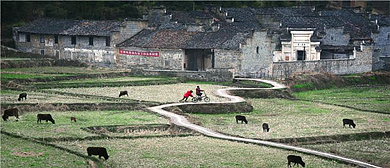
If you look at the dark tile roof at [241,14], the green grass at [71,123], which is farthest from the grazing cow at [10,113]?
the dark tile roof at [241,14]

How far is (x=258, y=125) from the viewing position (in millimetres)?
52875

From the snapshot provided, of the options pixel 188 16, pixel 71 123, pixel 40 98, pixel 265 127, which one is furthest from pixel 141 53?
pixel 265 127

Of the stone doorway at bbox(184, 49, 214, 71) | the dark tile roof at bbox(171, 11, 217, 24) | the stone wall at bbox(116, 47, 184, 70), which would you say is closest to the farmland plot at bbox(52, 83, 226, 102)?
the stone wall at bbox(116, 47, 184, 70)

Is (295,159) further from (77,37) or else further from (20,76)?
(77,37)

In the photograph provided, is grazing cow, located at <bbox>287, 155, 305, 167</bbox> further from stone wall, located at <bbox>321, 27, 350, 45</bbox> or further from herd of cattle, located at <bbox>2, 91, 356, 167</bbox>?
stone wall, located at <bbox>321, 27, 350, 45</bbox>

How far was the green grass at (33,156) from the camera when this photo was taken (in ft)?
124

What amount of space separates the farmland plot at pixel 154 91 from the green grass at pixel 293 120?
430 centimetres

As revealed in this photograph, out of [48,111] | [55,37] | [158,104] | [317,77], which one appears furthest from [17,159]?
[55,37]

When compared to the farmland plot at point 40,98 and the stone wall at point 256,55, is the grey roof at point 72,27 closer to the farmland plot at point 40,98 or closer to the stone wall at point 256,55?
the stone wall at point 256,55

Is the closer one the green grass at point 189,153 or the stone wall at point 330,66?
the green grass at point 189,153

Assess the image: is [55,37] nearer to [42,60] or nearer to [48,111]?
[42,60]

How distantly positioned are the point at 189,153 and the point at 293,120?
14.5 meters

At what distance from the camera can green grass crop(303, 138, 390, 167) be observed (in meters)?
42.5

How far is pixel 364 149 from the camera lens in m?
45.4
